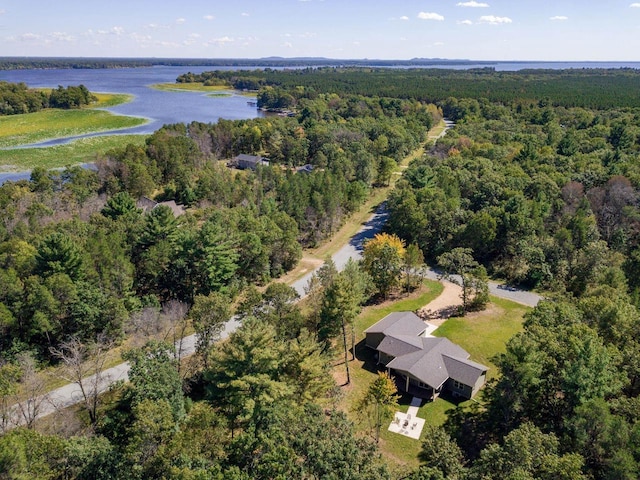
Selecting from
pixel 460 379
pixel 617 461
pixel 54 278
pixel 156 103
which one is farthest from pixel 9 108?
pixel 617 461

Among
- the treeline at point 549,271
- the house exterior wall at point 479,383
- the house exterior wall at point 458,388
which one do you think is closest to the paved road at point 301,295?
the treeline at point 549,271

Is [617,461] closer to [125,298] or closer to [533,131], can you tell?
[125,298]

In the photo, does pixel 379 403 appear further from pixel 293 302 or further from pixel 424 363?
pixel 293 302

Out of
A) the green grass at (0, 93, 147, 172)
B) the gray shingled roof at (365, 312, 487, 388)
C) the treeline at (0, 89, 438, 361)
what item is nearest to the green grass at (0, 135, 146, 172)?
the green grass at (0, 93, 147, 172)

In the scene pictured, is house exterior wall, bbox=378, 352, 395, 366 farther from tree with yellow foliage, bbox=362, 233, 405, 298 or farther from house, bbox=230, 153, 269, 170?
house, bbox=230, 153, 269, 170

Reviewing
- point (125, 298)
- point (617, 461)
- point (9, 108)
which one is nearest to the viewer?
point (617, 461)

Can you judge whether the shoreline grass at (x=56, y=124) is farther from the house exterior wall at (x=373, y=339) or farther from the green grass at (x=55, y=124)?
the house exterior wall at (x=373, y=339)
